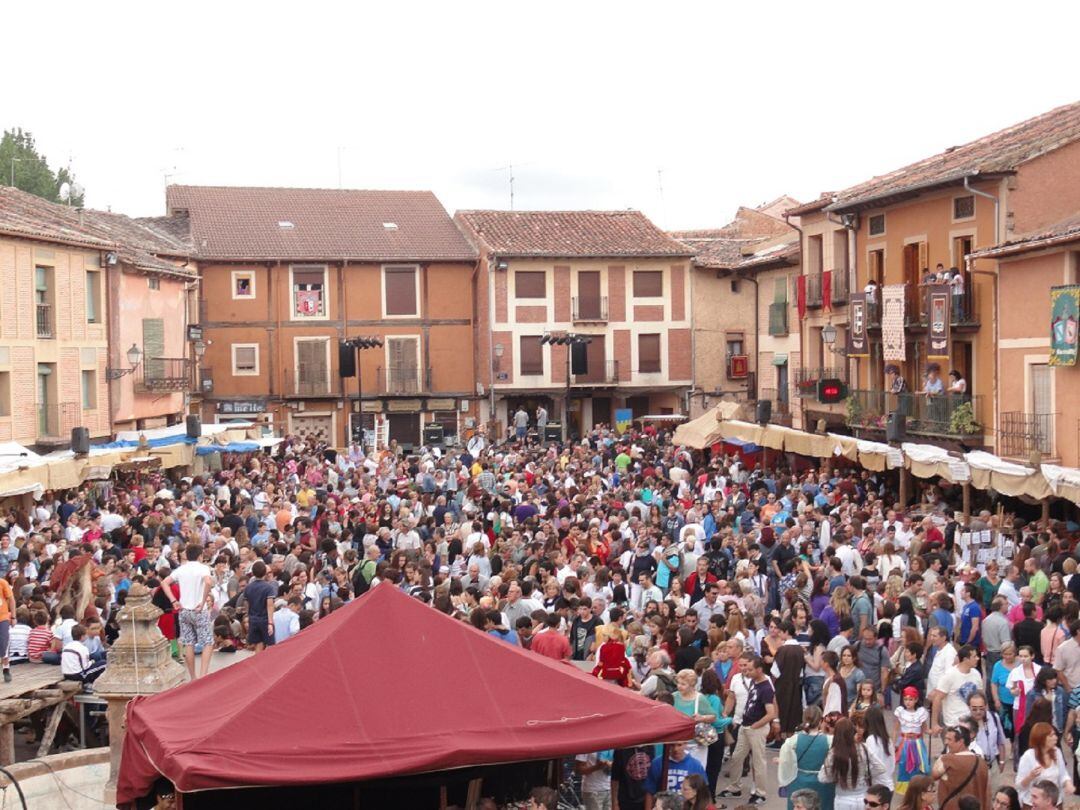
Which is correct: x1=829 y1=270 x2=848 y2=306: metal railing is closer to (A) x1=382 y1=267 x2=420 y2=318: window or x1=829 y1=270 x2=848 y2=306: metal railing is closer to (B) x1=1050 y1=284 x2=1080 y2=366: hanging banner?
(B) x1=1050 y1=284 x2=1080 y2=366: hanging banner

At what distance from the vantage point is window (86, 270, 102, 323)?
34.5m

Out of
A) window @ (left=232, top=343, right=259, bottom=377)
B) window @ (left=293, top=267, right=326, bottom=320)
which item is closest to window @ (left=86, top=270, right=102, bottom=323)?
window @ (left=232, top=343, right=259, bottom=377)

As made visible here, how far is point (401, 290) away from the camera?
5044 centimetres

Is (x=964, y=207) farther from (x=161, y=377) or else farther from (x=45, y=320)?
(x=161, y=377)

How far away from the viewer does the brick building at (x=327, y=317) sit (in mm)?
48844

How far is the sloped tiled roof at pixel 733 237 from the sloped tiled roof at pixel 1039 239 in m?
22.8

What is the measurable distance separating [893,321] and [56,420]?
1905cm

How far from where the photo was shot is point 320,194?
53.6m

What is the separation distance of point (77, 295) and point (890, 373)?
1915 centimetres

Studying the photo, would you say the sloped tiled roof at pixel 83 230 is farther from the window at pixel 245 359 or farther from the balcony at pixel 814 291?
the balcony at pixel 814 291

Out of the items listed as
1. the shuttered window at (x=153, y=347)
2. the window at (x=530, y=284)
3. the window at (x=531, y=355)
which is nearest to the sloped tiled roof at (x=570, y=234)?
the window at (x=530, y=284)

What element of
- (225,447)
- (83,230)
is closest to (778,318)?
(225,447)

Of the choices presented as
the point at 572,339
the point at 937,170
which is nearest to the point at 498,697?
the point at 937,170

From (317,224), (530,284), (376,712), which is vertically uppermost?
(317,224)
